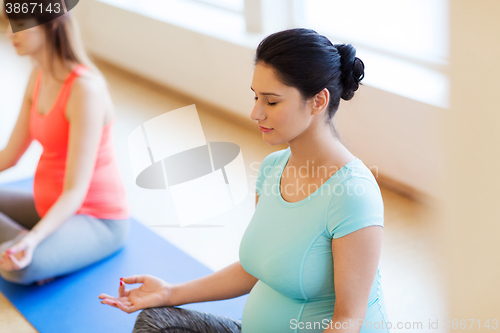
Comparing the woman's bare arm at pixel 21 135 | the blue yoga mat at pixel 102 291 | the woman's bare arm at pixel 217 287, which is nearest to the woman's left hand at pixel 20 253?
the blue yoga mat at pixel 102 291

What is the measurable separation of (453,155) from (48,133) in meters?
1.91

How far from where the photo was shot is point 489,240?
26 cm

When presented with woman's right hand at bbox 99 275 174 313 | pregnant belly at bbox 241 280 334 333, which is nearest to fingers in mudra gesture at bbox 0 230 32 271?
woman's right hand at bbox 99 275 174 313

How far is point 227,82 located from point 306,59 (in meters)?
2.39

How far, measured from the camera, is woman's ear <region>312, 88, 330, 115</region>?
3.74 ft

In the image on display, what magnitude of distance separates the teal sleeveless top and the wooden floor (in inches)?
6.9

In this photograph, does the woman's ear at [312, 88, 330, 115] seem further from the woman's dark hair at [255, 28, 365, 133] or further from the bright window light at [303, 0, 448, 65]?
the bright window light at [303, 0, 448, 65]

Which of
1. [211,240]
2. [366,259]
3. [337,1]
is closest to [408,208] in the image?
[211,240]

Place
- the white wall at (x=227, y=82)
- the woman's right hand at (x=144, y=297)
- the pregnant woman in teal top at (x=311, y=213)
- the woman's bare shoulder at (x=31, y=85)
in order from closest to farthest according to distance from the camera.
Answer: the pregnant woman in teal top at (x=311, y=213) → the woman's right hand at (x=144, y=297) → the woman's bare shoulder at (x=31, y=85) → the white wall at (x=227, y=82)

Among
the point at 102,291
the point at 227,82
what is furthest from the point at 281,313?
the point at 227,82

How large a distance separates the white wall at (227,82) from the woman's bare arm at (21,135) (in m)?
1.46

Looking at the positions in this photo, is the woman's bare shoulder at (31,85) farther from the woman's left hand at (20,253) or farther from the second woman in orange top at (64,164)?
the woman's left hand at (20,253)

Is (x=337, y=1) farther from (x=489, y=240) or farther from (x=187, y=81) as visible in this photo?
(x=489, y=240)

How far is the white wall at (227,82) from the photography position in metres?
2.45
